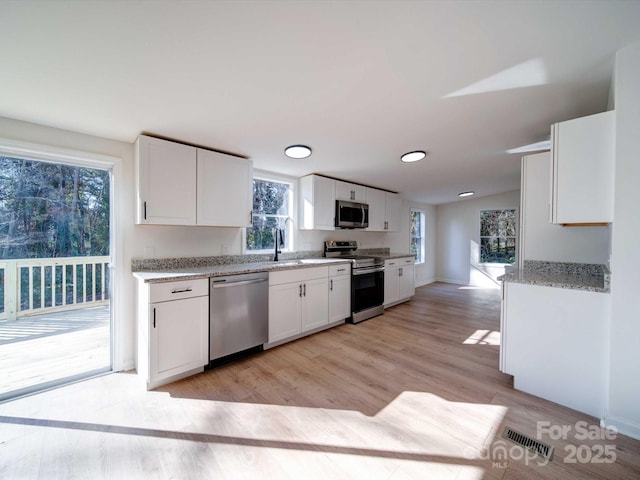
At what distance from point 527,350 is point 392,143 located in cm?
237

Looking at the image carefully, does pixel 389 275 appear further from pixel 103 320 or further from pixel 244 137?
pixel 103 320

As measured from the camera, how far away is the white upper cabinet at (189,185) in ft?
7.62

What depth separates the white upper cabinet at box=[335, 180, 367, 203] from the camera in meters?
4.17

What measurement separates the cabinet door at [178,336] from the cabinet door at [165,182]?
82 centimetres

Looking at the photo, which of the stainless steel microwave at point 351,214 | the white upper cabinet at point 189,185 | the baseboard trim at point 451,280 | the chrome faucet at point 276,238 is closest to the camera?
the white upper cabinet at point 189,185

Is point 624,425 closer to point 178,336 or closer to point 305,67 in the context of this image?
point 305,67

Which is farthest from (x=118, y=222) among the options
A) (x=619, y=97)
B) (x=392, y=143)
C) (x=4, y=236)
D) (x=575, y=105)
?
(x=575, y=105)

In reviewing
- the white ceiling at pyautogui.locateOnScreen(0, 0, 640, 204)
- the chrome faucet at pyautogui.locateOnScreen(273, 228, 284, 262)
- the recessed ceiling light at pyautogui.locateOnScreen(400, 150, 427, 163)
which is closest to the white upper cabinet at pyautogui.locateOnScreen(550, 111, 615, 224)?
the white ceiling at pyautogui.locateOnScreen(0, 0, 640, 204)

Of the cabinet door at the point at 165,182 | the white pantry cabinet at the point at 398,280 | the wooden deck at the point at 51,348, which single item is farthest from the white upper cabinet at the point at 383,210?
the wooden deck at the point at 51,348

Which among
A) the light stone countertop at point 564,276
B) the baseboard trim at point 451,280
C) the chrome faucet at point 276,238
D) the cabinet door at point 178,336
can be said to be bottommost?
the baseboard trim at point 451,280

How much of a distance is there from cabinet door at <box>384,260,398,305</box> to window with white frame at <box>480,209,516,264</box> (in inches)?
137

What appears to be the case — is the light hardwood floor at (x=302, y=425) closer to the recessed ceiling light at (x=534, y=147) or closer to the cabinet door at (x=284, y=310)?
the cabinet door at (x=284, y=310)

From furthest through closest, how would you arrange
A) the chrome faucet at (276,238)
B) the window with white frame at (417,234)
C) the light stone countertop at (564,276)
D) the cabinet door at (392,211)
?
the window with white frame at (417,234) < the cabinet door at (392,211) < the chrome faucet at (276,238) < the light stone countertop at (564,276)

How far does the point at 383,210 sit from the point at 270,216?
8.04ft
